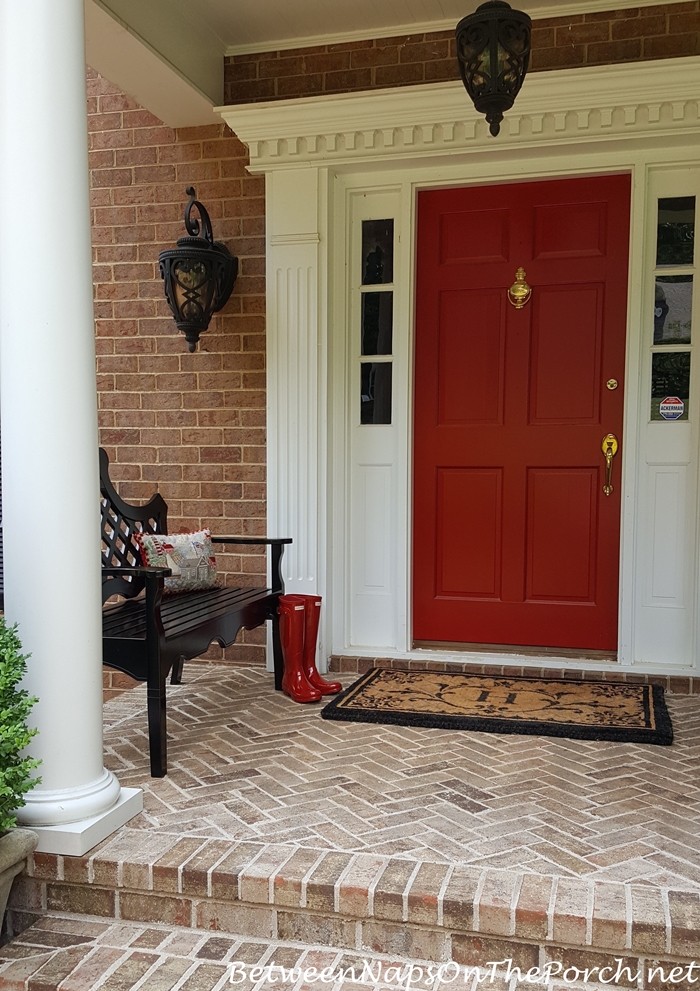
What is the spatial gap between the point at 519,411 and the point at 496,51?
173cm

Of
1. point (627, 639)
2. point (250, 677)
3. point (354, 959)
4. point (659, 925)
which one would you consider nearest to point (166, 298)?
point (250, 677)

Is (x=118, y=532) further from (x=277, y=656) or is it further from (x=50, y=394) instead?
(x=50, y=394)

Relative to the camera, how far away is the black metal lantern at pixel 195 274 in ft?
13.3

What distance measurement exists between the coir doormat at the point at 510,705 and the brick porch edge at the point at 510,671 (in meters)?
0.05

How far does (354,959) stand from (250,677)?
2170 millimetres

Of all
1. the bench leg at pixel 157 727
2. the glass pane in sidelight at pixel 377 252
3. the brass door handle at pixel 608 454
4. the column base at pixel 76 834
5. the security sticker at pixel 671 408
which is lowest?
the column base at pixel 76 834

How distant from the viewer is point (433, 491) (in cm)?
429

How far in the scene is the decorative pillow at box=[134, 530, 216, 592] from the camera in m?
3.61

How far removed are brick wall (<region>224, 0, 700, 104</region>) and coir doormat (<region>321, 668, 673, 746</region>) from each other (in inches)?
112

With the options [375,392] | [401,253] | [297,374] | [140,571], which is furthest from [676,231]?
[140,571]

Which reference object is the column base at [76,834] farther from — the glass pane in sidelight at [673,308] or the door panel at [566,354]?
the glass pane in sidelight at [673,308]

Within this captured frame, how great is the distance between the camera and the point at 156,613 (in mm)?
2793

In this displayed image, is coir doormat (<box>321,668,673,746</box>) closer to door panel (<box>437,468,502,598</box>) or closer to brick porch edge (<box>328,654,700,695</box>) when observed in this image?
brick porch edge (<box>328,654,700,695</box>)
